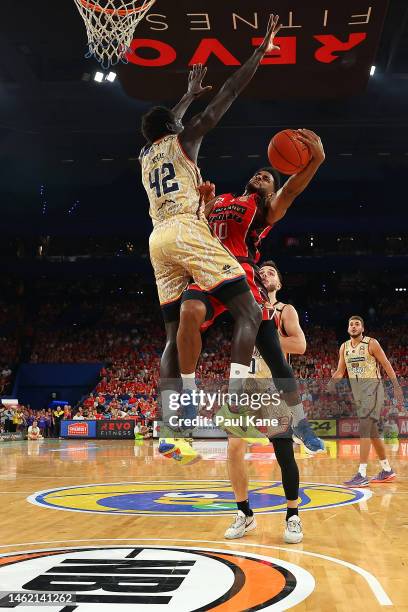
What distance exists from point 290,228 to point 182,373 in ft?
89.3

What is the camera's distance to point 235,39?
13148 mm

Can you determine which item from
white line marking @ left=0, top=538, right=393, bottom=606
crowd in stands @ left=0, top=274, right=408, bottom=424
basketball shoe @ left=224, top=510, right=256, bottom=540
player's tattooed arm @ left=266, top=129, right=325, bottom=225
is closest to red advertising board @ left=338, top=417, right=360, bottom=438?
crowd in stands @ left=0, top=274, right=408, bottom=424

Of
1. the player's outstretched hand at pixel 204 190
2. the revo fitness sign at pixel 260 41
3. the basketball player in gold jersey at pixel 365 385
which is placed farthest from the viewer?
the revo fitness sign at pixel 260 41

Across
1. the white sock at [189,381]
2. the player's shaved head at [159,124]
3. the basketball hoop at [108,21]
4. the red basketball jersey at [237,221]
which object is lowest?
the white sock at [189,381]

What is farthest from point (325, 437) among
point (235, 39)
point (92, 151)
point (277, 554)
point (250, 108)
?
point (277, 554)

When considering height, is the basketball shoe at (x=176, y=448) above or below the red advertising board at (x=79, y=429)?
above

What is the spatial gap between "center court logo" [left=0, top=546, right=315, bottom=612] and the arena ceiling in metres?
9.99

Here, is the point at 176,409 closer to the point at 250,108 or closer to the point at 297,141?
the point at 297,141

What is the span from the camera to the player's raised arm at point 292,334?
239 inches

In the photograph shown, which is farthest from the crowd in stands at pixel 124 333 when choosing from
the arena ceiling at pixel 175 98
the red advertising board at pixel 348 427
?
the arena ceiling at pixel 175 98

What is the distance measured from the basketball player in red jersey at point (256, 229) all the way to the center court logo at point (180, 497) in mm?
2292

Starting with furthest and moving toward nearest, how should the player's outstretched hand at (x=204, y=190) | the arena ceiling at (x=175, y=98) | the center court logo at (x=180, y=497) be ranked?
the arena ceiling at (x=175, y=98) → the center court logo at (x=180, y=497) → the player's outstretched hand at (x=204, y=190)

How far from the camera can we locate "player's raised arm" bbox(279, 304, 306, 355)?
6.07 metres

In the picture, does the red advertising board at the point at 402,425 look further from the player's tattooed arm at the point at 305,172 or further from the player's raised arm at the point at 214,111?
the player's raised arm at the point at 214,111
